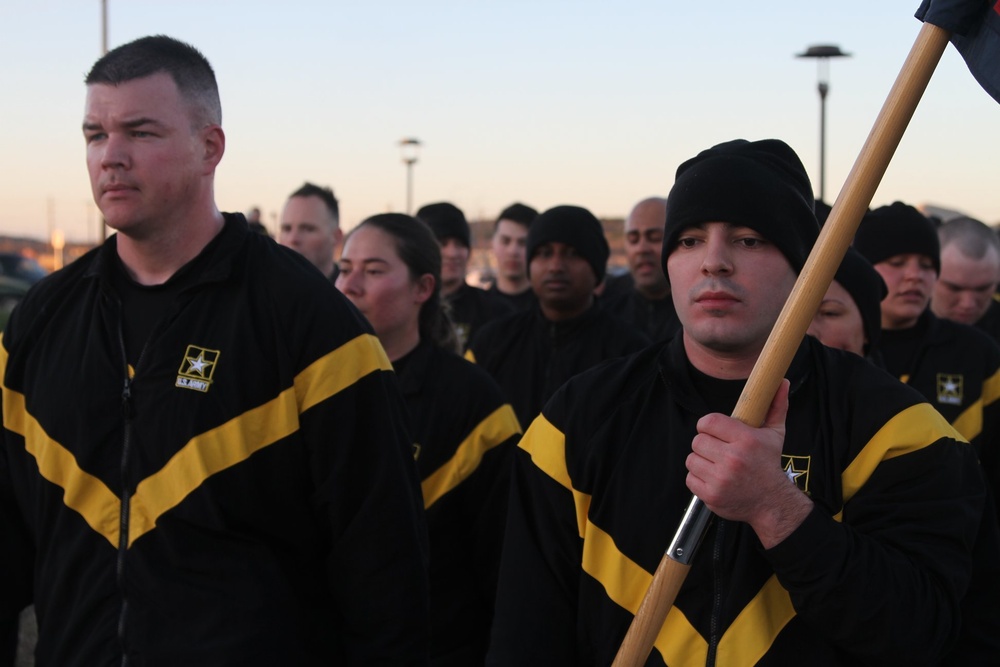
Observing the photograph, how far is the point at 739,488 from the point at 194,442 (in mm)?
1374

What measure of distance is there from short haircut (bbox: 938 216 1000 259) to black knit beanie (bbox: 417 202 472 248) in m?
3.49

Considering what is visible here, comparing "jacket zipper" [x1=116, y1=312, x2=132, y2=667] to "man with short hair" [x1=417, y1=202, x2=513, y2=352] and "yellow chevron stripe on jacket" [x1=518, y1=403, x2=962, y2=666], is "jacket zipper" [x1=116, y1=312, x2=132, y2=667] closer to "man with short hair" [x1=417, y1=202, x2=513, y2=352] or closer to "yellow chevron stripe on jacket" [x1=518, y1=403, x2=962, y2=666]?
"yellow chevron stripe on jacket" [x1=518, y1=403, x2=962, y2=666]

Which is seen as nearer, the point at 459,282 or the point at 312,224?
the point at 312,224

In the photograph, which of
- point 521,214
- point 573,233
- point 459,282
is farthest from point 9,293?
point 573,233

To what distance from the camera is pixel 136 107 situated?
2990mm

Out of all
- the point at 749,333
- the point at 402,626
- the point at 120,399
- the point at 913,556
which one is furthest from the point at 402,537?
the point at 913,556

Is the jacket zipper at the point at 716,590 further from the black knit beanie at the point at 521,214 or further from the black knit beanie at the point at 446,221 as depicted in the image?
the black knit beanie at the point at 521,214

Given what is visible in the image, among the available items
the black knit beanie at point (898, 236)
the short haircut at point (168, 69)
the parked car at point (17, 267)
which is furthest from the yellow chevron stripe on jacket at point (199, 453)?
the parked car at point (17, 267)

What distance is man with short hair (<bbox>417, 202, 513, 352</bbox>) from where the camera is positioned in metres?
8.39

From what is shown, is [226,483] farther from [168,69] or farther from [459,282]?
[459,282]

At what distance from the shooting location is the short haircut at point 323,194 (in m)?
7.92

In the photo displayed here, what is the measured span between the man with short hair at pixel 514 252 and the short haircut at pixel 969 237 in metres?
3.35

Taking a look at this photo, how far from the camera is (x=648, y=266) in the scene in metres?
7.45

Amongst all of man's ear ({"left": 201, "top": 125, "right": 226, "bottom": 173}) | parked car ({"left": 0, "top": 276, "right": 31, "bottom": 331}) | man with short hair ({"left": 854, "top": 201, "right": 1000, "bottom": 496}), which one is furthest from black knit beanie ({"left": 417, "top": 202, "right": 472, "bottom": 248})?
parked car ({"left": 0, "top": 276, "right": 31, "bottom": 331})
